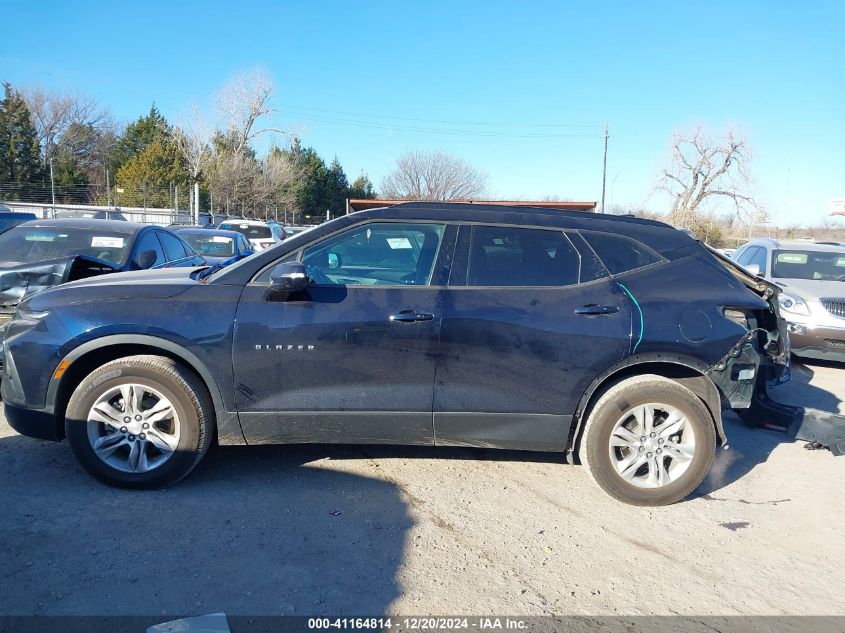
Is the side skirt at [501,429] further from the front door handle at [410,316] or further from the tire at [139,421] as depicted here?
the tire at [139,421]

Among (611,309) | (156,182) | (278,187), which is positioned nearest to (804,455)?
(611,309)

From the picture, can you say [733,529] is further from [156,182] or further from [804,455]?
[156,182]

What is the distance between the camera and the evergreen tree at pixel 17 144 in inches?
1676

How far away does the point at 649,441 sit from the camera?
4.01 m

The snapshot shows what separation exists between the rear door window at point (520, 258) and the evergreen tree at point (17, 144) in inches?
1842

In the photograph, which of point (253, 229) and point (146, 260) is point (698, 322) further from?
point (253, 229)

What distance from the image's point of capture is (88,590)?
114 inches

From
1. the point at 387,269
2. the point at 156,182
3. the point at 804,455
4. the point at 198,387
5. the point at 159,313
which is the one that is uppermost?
the point at 156,182

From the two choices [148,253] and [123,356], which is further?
[148,253]

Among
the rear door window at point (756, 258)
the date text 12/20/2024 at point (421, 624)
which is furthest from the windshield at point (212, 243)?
the date text 12/20/2024 at point (421, 624)

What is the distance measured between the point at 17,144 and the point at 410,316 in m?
50.0

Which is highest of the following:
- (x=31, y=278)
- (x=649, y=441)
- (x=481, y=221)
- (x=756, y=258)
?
(x=481, y=221)

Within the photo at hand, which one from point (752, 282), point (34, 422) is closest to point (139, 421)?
point (34, 422)

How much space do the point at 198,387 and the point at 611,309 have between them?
8.81 feet
